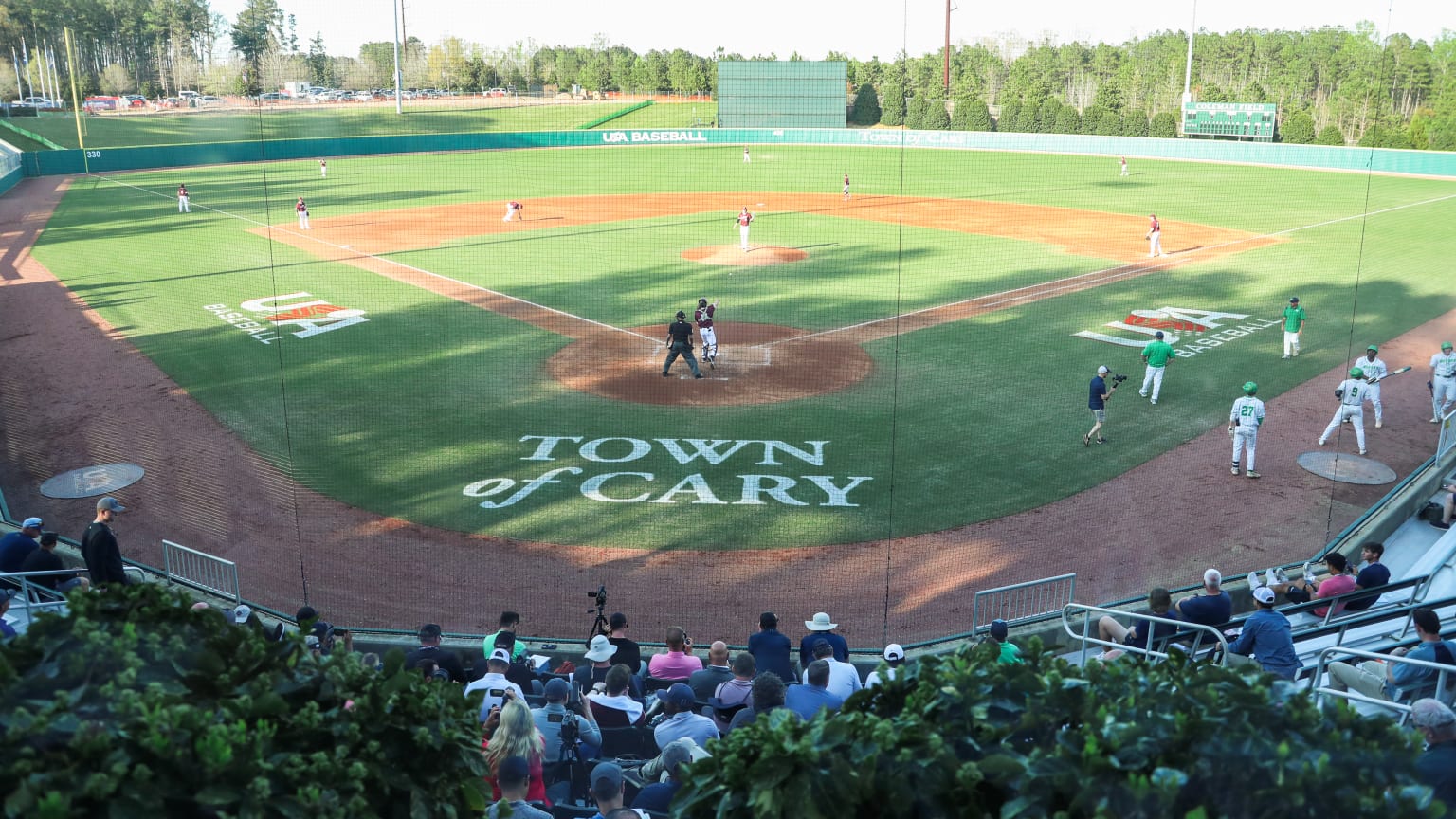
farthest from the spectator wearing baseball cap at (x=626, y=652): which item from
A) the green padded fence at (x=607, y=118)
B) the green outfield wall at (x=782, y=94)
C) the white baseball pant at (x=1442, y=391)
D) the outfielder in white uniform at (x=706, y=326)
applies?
the green padded fence at (x=607, y=118)

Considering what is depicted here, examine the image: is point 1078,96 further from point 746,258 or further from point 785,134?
point 746,258

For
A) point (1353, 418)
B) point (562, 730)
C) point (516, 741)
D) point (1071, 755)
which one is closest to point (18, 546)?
point (562, 730)

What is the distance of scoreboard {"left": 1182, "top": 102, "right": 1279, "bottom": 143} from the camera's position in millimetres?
58312

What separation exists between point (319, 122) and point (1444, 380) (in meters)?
64.1

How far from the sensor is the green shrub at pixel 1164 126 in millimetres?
62781

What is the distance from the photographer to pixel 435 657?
811cm

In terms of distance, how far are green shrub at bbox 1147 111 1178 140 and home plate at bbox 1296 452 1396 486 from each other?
169 ft

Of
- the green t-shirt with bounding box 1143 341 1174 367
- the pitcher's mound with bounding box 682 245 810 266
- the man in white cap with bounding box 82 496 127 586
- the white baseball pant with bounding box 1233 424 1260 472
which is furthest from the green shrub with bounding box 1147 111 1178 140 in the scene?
the man in white cap with bounding box 82 496 127 586

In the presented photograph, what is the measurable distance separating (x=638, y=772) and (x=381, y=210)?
3981cm

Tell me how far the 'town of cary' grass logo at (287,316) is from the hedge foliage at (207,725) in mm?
21349

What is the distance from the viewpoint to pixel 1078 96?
7219 centimetres

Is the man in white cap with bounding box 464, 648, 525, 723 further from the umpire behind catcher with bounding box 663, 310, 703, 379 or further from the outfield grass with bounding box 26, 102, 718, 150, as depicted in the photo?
the outfield grass with bounding box 26, 102, 718, 150

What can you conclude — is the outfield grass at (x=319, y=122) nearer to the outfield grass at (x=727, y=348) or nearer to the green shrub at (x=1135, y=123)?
the outfield grass at (x=727, y=348)

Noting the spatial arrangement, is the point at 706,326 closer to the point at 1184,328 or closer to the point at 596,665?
the point at 1184,328
